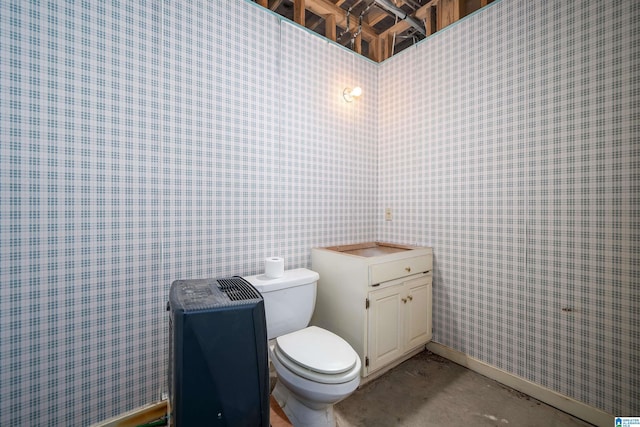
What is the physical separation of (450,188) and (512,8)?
3.83 ft

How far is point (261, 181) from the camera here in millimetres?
1709

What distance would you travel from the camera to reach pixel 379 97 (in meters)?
2.39

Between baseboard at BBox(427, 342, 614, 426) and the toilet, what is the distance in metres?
1.08

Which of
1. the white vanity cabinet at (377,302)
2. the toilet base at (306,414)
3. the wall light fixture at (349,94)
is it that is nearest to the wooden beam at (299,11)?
the wall light fixture at (349,94)

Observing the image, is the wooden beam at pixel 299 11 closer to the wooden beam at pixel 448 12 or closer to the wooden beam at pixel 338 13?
the wooden beam at pixel 338 13

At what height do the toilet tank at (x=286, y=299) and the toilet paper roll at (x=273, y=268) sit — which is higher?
the toilet paper roll at (x=273, y=268)

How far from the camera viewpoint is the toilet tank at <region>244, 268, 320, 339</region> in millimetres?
1451

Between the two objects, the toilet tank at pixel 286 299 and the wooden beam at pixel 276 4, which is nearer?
the toilet tank at pixel 286 299

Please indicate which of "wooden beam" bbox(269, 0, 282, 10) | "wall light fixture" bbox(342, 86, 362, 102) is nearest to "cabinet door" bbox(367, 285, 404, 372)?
"wall light fixture" bbox(342, 86, 362, 102)

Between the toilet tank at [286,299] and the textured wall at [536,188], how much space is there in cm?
106

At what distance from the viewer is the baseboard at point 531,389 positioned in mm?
1334

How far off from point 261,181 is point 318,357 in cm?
110

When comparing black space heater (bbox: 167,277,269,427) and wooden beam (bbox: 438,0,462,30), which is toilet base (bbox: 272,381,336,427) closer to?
black space heater (bbox: 167,277,269,427)

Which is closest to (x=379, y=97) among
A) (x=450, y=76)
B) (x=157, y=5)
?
(x=450, y=76)
